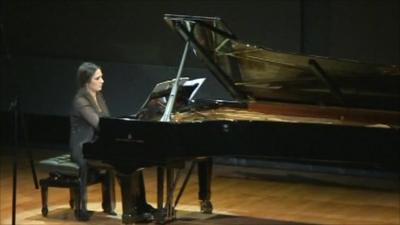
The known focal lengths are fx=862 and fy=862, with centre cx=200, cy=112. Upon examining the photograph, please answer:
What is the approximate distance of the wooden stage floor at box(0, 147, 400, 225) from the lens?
597cm

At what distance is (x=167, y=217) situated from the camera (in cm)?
575

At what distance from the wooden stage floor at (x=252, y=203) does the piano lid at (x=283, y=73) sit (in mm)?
889

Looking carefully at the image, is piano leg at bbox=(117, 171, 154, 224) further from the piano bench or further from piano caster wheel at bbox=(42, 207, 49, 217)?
piano caster wheel at bbox=(42, 207, 49, 217)

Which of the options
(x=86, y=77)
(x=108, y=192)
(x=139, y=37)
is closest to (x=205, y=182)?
(x=108, y=192)

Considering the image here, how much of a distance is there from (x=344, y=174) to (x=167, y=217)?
2.57m

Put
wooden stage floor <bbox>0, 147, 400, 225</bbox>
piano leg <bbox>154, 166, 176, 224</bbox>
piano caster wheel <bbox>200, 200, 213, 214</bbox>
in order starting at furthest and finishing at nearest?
piano caster wheel <bbox>200, 200, 213, 214</bbox> → wooden stage floor <bbox>0, 147, 400, 225</bbox> → piano leg <bbox>154, 166, 176, 224</bbox>

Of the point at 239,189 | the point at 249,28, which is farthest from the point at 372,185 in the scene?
the point at 249,28

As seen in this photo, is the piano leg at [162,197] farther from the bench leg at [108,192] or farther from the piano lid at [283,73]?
the piano lid at [283,73]

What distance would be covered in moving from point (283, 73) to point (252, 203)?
1395mm

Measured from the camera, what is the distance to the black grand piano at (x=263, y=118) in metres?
5.02

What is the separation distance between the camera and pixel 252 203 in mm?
6625

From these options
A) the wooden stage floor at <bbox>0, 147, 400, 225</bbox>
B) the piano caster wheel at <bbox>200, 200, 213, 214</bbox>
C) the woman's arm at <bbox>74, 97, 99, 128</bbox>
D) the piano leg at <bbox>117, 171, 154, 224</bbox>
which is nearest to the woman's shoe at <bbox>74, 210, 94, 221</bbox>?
the wooden stage floor at <bbox>0, 147, 400, 225</bbox>

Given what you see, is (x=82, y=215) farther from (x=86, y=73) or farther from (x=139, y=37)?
(x=139, y=37)

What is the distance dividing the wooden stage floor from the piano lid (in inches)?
35.0
